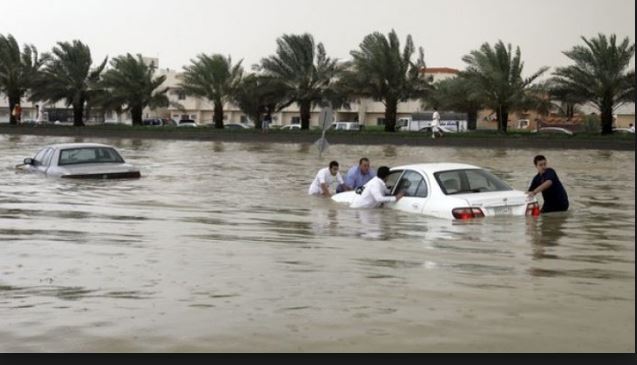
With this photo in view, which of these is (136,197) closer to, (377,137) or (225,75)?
(377,137)

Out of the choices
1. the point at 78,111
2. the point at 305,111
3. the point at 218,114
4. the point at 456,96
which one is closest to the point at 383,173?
the point at 456,96

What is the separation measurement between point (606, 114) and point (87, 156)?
29535 mm

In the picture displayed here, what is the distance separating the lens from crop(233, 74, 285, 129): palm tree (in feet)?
158

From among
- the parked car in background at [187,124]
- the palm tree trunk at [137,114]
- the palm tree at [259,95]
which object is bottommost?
the parked car in background at [187,124]

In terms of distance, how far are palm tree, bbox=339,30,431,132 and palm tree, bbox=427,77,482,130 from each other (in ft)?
4.70

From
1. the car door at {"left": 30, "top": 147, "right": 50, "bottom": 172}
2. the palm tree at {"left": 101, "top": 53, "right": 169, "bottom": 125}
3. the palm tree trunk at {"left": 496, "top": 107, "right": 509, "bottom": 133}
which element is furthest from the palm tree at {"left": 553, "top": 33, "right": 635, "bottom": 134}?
the car door at {"left": 30, "top": 147, "right": 50, "bottom": 172}

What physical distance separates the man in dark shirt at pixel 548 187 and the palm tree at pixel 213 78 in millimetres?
39948

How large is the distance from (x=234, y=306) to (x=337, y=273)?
1660 mm

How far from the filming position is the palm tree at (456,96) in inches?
1773

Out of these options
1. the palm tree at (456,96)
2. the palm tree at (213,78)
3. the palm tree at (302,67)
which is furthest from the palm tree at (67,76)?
the palm tree at (456,96)

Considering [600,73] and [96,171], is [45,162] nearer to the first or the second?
[96,171]

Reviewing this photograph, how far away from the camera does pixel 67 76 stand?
2158 inches

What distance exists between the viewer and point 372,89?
4647cm

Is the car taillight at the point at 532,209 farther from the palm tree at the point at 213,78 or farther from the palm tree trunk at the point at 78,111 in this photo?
the palm tree trunk at the point at 78,111
